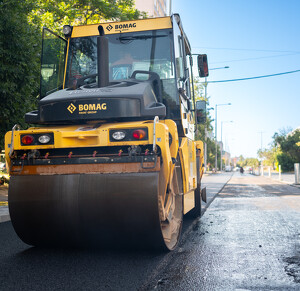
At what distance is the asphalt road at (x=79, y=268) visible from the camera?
4.00 meters

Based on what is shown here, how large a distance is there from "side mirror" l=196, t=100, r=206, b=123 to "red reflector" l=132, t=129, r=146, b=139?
3397mm

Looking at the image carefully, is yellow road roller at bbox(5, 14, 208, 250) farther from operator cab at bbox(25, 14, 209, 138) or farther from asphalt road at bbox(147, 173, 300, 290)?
asphalt road at bbox(147, 173, 300, 290)

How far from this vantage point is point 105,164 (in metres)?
4.89

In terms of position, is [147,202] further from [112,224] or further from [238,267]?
[238,267]

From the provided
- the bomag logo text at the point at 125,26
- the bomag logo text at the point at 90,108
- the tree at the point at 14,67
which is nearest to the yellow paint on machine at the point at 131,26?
the bomag logo text at the point at 125,26

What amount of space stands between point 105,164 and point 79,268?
46.4 inches

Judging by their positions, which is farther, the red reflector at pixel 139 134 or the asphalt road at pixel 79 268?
the red reflector at pixel 139 134

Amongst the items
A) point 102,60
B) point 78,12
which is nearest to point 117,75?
point 102,60

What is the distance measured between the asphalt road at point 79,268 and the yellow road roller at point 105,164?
0.60 feet

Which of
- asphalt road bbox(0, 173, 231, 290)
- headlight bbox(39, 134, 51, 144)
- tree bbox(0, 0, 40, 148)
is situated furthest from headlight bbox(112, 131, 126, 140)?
tree bbox(0, 0, 40, 148)

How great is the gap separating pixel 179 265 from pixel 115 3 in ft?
61.9

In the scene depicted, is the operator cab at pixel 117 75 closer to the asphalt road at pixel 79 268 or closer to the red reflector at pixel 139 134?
the red reflector at pixel 139 134

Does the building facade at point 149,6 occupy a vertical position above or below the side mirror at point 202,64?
above

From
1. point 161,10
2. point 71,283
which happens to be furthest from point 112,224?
point 161,10
